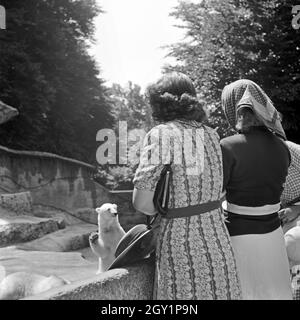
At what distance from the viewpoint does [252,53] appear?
13.3m

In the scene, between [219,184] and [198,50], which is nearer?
[219,184]

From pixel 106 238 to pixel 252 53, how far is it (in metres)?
9.38

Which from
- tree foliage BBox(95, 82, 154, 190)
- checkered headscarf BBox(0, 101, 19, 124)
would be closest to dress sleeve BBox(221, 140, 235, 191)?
checkered headscarf BBox(0, 101, 19, 124)

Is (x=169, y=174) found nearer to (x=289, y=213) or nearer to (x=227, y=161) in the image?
Result: (x=227, y=161)

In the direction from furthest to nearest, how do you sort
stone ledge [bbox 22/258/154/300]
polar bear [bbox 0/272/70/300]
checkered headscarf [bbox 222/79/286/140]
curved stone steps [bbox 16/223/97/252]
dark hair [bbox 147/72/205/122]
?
curved stone steps [bbox 16/223/97/252], polar bear [bbox 0/272/70/300], checkered headscarf [bbox 222/79/286/140], dark hair [bbox 147/72/205/122], stone ledge [bbox 22/258/154/300]

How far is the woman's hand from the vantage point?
290cm

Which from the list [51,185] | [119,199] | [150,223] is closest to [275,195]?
[150,223]

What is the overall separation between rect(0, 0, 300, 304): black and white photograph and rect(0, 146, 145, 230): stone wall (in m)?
0.04

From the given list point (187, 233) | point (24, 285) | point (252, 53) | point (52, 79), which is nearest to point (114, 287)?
point (187, 233)

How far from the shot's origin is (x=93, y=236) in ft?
17.0

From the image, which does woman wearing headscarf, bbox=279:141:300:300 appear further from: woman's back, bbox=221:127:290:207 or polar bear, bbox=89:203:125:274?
polar bear, bbox=89:203:125:274
